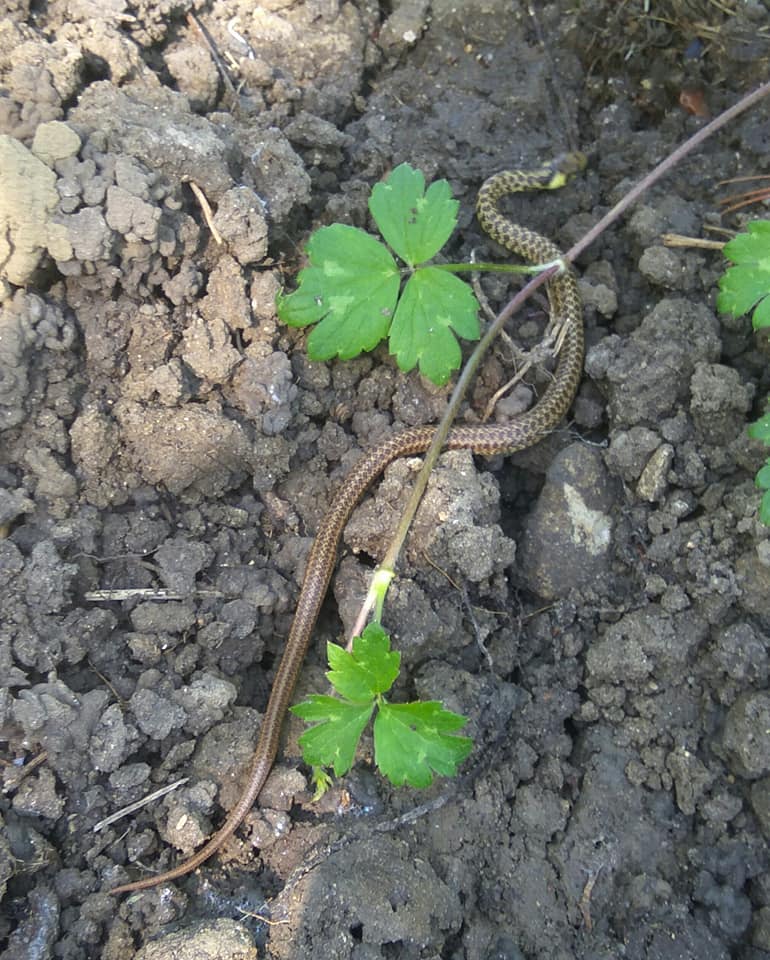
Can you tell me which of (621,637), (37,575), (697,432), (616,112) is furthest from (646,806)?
(616,112)

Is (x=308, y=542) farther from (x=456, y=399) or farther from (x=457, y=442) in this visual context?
(x=456, y=399)

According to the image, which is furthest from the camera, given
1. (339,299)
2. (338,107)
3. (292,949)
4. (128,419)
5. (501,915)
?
(338,107)

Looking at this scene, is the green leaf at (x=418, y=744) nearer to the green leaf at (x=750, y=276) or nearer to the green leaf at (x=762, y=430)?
the green leaf at (x=762, y=430)

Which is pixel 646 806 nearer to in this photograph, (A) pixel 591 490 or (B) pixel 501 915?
(B) pixel 501 915

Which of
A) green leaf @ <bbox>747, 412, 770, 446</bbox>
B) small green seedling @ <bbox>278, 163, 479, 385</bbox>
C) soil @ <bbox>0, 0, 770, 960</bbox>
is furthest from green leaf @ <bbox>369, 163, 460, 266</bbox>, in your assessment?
green leaf @ <bbox>747, 412, 770, 446</bbox>

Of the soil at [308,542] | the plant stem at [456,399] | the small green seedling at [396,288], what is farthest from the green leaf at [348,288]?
the soil at [308,542]
